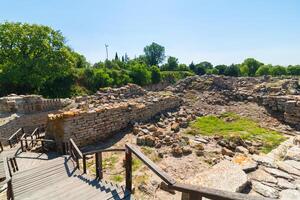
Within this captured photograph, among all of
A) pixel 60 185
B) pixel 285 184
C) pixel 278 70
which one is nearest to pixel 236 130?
pixel 285 184

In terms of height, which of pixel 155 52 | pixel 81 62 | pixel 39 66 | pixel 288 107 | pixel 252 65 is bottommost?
pixel 288 107

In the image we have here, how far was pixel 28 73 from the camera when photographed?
57.3ft

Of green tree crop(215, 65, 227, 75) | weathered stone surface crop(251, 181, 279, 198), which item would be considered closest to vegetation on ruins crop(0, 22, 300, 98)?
weathered stone surface crop(251, 181, 279, 198)

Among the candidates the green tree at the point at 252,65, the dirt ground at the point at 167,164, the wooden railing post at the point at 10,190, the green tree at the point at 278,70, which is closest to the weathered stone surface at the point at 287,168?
the dirt ground at the point at 167,164

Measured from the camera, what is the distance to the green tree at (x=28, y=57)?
17188 millimetres

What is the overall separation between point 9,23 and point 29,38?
2161 mm

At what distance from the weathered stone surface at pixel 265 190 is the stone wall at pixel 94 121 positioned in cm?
660

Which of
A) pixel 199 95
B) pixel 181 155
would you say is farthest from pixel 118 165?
pixel 199 95

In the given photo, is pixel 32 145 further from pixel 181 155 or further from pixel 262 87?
pixel 262 87

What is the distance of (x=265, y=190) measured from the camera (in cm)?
344

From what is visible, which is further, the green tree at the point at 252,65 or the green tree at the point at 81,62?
the green tree at the point at 252,65

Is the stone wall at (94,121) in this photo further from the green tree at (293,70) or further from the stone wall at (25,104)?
the green tree at (293,70)

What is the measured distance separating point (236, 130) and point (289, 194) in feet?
23.7

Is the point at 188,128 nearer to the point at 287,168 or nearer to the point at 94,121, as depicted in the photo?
the point at 94,121
